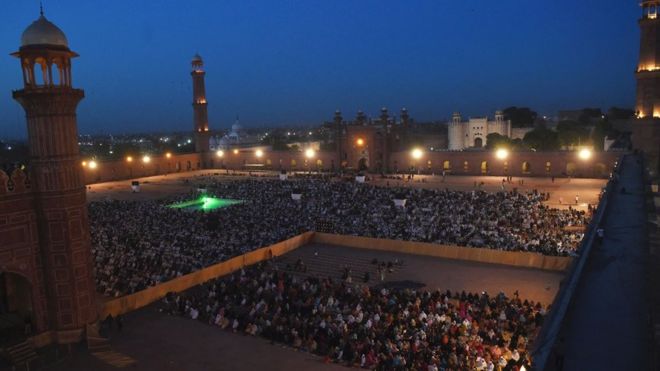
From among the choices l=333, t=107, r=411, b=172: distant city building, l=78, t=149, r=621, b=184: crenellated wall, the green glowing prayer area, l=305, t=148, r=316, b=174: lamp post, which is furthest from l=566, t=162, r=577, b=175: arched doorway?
the green glowing prayer area

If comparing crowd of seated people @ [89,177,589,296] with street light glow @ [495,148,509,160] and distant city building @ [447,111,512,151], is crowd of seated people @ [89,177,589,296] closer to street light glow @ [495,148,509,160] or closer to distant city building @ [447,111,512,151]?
street light glow @ [495,148,509,160]

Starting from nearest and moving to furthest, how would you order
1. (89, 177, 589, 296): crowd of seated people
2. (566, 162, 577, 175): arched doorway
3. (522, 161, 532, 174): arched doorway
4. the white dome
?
the white dome < (89, 177, 589, 296): crowd of seated people < (566, 162, 577, 175): arched doorway < (522, 161, 532, 174): arched doorway

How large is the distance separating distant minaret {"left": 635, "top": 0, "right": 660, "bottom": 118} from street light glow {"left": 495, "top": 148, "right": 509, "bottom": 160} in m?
12.9

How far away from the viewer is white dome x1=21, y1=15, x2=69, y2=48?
13.5 m

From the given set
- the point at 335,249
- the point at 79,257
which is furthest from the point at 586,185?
the point at 79,257

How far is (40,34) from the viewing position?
13.5 metres

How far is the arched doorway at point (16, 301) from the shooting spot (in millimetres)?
13312

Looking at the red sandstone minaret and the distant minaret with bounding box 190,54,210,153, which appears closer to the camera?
the red sandstone minaret

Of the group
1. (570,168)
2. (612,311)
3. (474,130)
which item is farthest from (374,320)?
(474,130)

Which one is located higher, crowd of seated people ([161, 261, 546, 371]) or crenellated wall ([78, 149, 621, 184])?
crenellated wall ([78, 149, 621, 184])

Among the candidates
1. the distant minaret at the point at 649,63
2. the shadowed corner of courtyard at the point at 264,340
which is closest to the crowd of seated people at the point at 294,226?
the shadowed corner of courtyard at the point at 264,340

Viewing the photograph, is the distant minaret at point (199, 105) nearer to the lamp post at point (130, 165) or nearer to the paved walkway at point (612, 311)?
the lamp post at point (130, 165)

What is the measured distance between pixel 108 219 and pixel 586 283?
947 inches

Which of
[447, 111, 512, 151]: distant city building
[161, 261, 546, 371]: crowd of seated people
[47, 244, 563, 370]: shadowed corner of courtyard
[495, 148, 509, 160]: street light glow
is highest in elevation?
[447, 111, 512, 151]: distant city building
